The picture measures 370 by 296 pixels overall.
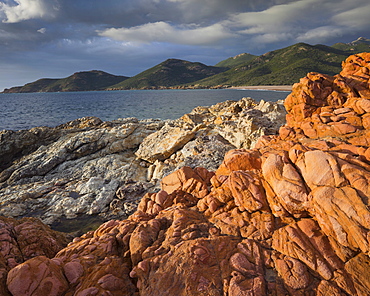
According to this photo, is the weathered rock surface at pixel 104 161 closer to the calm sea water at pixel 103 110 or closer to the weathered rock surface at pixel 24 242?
the weathered rock surface at pixel 24 242

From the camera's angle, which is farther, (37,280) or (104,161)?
(104,161)

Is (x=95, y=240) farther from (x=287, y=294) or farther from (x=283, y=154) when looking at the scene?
(x=283, y=154)

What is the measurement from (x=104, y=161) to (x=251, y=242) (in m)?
20.4

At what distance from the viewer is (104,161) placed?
23875mm

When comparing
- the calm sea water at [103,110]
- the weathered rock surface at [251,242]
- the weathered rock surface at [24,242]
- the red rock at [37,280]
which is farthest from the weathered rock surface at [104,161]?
the calm sea water at [103,110]

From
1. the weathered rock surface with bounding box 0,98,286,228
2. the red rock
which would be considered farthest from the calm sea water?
the red rock

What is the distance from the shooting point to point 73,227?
50.8 ft

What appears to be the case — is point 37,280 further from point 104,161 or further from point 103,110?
point 103,110

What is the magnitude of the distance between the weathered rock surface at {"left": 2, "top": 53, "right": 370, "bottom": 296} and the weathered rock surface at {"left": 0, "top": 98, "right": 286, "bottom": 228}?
28.5ft

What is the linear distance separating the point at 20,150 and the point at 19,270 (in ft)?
97.0

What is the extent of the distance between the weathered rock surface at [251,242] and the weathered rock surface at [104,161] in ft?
28.5

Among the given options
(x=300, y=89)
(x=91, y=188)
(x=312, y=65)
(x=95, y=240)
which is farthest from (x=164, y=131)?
(x=312, y=65)

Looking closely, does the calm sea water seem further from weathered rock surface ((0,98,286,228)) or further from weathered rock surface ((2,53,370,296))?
weathered rock surface ((2,53,370,296))

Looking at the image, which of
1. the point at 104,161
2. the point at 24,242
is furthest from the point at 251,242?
the point at 104,161
